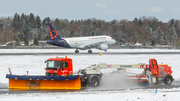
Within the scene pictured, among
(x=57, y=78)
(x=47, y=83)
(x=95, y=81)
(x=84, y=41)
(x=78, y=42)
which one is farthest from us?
(x=84, y=41)

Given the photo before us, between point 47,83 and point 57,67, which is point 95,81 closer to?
point 57,67

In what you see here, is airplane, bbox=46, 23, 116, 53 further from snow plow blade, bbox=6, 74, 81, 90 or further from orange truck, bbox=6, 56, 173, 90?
snow plow blade, bbox=6, 74, 81, 90

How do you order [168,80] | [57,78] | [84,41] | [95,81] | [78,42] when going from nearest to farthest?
[57,78], [95,81], [168,80], [78,42], [84,41]

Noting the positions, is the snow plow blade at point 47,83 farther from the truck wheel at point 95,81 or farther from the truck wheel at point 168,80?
the truck wheel at point 168,80

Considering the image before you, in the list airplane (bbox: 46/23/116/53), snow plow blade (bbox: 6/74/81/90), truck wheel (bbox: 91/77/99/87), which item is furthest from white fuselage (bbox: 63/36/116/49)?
snow plow blade (bbox: 6/74/81/90)

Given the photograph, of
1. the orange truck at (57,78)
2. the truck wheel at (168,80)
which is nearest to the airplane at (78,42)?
the truck wheel at (168,80)

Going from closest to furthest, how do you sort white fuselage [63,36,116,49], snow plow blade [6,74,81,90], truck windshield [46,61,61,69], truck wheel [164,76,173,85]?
snow plow blade [6,74,81,90] → truck windshield [46,61,61,69] → truck wheel [164,76,173,85] → white fuselage [63,36,116,49]

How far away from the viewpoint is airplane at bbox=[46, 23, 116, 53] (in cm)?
5981

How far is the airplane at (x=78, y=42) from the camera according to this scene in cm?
5981

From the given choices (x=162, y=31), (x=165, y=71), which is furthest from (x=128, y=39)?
(x=165, y=71)

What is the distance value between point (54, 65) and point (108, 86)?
14.6 ft

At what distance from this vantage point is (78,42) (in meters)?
61.5

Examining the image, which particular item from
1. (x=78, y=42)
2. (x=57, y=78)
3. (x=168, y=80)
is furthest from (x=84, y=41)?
(x=57, y=78)

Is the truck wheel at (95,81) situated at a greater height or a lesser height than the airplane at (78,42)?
lesser
